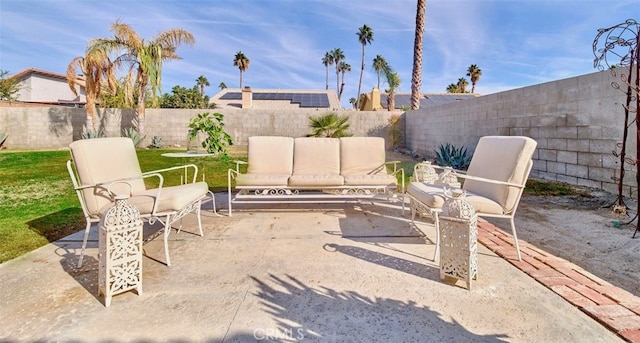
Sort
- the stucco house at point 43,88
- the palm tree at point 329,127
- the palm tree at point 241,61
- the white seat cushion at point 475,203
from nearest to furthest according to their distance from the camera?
the white seat cushion at point 475,203 → the palm tree at point 329,127 → the stucco house at point 43,88 → the palm tree at point 241,61

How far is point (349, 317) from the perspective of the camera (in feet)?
5.45

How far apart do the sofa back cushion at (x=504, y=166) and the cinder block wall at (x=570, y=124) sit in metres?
2.51

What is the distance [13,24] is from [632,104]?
15.0 metres

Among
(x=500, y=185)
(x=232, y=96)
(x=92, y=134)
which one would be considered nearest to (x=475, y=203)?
(x=500, y=185)

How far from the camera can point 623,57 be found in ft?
12.2

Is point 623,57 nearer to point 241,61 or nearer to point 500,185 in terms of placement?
point 500,185

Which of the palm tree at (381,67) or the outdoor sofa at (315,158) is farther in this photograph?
the palm tree at (381,67)

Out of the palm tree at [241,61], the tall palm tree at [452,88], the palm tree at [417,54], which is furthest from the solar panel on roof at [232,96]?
the tall palm tree at [452,88]

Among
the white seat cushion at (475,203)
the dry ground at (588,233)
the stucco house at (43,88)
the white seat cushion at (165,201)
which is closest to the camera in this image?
the dry ground at (588,233)

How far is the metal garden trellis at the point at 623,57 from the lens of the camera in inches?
132

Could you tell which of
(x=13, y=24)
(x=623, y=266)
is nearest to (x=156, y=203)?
(x=623, y=266)

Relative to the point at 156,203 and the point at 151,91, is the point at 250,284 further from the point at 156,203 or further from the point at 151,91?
the point at 151,91

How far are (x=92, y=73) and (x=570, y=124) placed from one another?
13751 millimetres

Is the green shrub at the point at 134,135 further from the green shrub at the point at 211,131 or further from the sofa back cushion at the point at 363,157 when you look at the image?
the sofa back cushion at the point at 363,157
